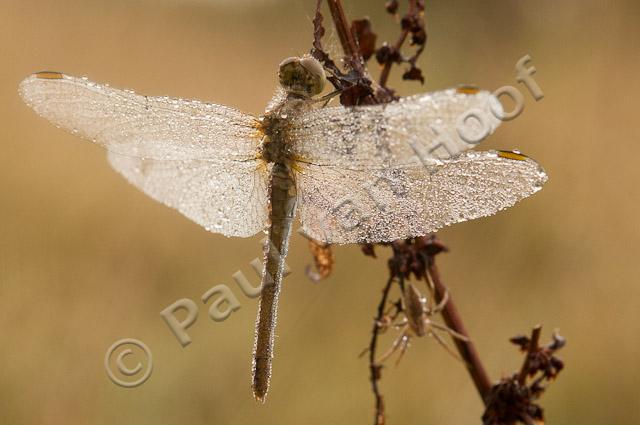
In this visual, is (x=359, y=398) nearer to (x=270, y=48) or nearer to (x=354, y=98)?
(x=354, y=98)

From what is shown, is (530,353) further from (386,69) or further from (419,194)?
(386,69)

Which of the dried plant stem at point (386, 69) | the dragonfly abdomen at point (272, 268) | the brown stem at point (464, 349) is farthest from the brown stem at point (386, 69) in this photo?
the brown stem at point (464, 349)

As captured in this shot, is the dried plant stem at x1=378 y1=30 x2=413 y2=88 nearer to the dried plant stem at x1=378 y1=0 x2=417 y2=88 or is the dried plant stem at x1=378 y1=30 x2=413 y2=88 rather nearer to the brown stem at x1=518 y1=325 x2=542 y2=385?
the dried plant stem at x1=378 y1=0 x2=417 y2=88

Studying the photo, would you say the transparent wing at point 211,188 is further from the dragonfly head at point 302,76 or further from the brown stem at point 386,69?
the brown stem at point 386,69

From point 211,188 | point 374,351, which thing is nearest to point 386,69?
point 211,188

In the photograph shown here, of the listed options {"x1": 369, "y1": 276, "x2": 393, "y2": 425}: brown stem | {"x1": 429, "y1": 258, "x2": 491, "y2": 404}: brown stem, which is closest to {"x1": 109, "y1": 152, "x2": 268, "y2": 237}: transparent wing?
{"x1": 369, "y1": 276, "x2": 393, "y2": 425}: brown stem
